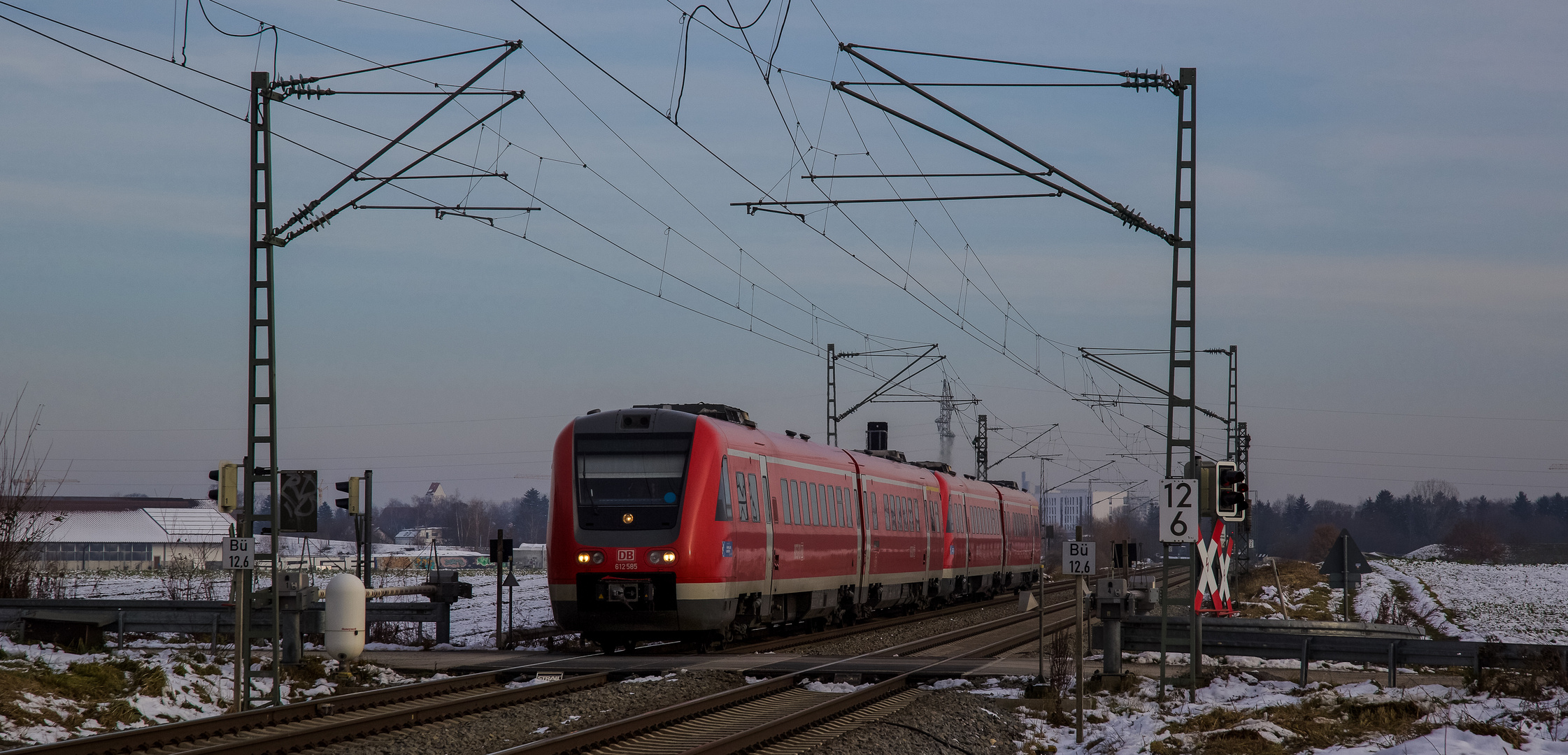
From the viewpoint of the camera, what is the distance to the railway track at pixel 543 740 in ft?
40.6

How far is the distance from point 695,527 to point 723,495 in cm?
99

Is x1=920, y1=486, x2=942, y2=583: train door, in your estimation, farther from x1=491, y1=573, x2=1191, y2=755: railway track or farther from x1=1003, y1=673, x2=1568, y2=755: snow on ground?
x1=1003, y1=673, x2=1568, y2=755: snow on ground

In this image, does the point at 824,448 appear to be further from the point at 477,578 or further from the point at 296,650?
the point at 477,578

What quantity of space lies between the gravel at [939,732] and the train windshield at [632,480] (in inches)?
232

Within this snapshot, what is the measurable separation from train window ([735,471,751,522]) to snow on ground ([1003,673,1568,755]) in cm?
588

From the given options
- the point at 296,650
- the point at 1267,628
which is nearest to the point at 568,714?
the point at 296,650

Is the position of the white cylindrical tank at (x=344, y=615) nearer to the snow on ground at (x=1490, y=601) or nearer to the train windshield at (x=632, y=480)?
the train windshield at (x=632, y=480)

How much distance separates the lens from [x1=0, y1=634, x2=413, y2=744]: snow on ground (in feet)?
45.5

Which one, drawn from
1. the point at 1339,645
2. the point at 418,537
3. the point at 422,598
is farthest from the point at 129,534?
the point at 1339,645

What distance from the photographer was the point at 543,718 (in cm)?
1478

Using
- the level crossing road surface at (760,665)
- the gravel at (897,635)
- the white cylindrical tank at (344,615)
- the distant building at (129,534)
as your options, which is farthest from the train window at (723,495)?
the distant building at (129,534)

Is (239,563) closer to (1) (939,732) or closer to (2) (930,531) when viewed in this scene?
(1) (939,732)

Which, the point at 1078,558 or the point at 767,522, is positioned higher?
the point at 1078,558

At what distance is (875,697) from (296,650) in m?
7.01
